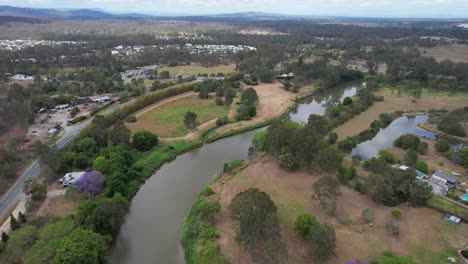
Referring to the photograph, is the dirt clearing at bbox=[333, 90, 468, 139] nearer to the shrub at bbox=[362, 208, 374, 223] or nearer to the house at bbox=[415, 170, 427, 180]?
the house at bbox=[415, 170, 427, 180]

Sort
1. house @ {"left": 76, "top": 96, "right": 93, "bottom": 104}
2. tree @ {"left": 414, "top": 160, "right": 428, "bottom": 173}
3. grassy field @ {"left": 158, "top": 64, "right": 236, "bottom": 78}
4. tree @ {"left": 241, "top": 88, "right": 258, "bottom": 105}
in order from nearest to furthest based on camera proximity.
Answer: tree @ {"left": 414, "top": 160, "right": 428, "bottom": 173} → tree @ {"left": 241, "top": 88, "right": 258, "bottom": 105} → house @ {"left": 76, "top": 96, "right": 93, "bottom": 104} → grassy field @ {"left": 158, "top": 64, "right": 236, "bottom": 78}

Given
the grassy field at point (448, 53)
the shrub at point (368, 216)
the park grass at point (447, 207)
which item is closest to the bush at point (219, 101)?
the shrub at point (368, 216)

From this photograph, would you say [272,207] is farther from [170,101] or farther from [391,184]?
[170,101]

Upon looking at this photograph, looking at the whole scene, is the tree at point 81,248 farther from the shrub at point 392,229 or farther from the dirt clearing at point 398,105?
the dirt clearing at point 398,105

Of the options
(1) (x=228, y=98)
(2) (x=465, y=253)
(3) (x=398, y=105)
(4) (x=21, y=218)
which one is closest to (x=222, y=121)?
(1) (x=228, y=98)

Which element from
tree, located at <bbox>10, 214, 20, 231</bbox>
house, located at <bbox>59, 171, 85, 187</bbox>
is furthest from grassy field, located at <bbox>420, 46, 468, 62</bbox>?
tree, located at <bbox>10, 214, 20, 231</bbox>

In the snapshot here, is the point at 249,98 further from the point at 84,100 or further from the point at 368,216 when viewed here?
the point at 368,216
